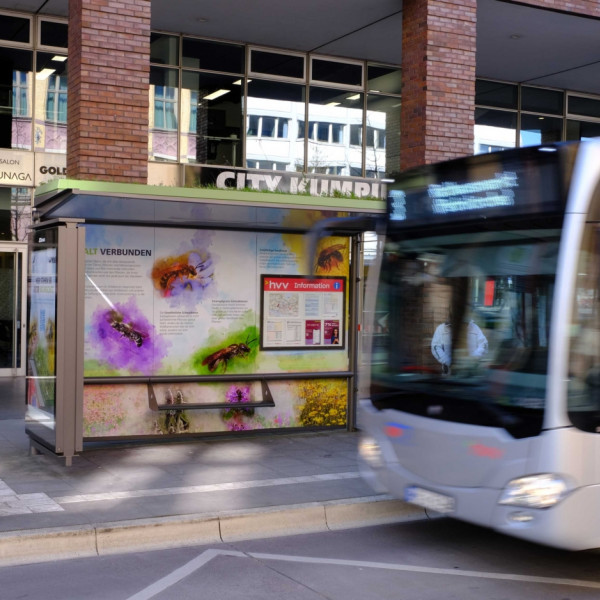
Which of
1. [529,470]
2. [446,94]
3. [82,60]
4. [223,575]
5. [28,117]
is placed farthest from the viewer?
[28,117]

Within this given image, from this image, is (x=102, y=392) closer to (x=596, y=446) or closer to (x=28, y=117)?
(x=596, y=446)

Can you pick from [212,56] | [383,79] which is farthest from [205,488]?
[383,79]

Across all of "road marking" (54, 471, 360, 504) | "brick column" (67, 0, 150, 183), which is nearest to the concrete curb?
"road marking" (54, 471, 360, 504)

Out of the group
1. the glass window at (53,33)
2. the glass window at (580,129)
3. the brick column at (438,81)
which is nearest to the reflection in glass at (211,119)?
the glass window at (53,33)

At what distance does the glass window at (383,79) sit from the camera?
20.3 meters

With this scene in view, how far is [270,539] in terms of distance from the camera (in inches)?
281

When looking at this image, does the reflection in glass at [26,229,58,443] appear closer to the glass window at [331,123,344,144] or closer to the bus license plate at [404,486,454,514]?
the bus license plate at [404,486,454,514]

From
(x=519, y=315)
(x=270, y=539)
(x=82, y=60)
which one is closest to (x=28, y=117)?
(x=82, y=60)

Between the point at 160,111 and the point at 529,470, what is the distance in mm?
14327

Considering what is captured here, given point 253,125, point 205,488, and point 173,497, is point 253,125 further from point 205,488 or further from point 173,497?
point 173,497

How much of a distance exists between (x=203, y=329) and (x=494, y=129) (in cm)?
1377

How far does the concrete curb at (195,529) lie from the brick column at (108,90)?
240 inches

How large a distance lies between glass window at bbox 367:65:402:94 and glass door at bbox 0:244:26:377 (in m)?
8.76

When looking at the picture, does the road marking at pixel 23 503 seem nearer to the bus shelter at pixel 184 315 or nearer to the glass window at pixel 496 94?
the bus shelter at pixel 184 315
